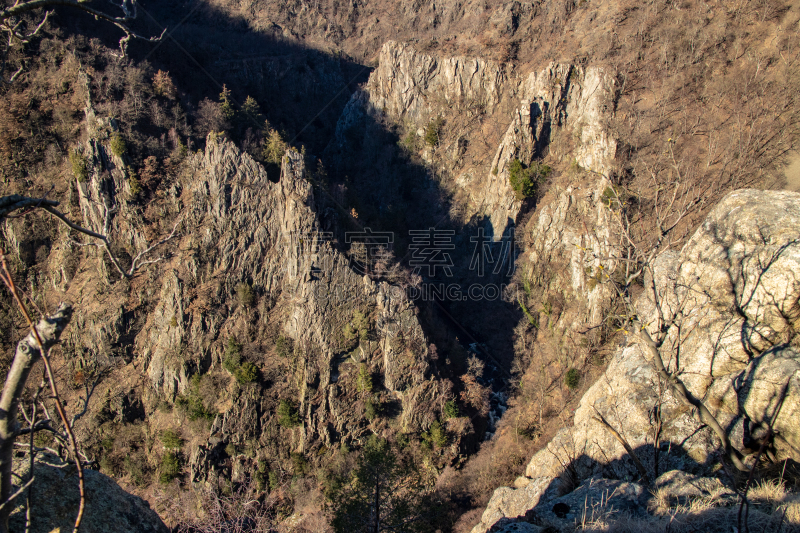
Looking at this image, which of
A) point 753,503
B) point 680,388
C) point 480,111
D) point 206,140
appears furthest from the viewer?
point 480,111

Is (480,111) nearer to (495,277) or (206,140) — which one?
(495,277)

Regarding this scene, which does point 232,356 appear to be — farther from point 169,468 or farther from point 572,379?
point 572,379

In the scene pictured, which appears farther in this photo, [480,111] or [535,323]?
[480,111]

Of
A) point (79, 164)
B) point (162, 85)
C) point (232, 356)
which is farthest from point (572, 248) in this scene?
point (79, 164)

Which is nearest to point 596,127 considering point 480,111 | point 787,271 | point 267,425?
point 480,111

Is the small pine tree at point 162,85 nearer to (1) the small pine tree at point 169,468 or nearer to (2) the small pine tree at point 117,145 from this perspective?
(2) the small pine tree at point 117,145

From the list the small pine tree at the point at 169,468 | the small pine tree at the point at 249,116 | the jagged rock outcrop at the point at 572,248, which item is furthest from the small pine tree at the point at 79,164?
the jagged rock outcrop at the point at 572,248
